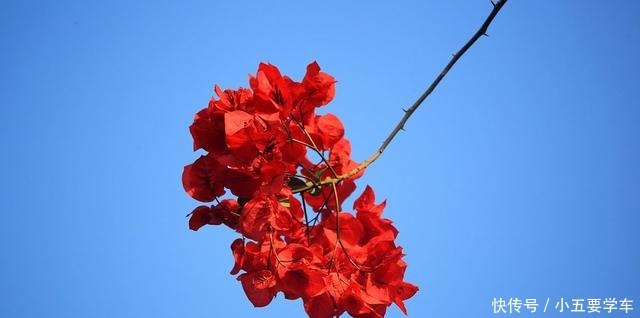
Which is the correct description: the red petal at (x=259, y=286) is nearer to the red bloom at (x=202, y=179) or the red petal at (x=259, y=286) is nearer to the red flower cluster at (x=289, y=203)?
the red flower cluster at (x=289, y=203)

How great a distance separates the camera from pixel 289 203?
150 cm

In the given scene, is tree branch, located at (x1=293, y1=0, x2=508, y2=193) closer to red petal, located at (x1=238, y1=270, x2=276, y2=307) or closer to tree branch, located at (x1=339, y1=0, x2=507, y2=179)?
tree branch, located at (x1=339, y1=0, x2=507, y2=179)

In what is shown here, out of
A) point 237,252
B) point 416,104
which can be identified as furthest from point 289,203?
point 416,104

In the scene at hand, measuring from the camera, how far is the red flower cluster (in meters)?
1.44

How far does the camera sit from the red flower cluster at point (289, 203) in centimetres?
144

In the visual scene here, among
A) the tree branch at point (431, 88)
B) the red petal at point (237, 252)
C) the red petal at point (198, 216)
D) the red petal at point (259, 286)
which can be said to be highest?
the tree branch at point (431, 88)

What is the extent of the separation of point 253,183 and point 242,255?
214 millimetres

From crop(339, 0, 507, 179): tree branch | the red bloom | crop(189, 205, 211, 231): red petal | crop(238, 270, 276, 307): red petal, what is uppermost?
crop(339, 0, 507, 179): tree branch

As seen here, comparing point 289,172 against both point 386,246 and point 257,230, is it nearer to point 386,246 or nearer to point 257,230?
point 257,230

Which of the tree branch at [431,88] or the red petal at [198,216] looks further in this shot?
the red petal at [198,216]

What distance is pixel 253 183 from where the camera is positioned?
58.0 inches

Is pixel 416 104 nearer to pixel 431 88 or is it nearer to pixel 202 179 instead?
pixel 431 88

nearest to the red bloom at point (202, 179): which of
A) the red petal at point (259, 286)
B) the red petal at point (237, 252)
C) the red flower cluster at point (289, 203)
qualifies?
the red flower cluster at point (289, 203)

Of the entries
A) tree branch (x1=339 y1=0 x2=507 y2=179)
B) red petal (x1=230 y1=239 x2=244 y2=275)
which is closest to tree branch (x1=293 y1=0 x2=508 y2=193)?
tree branch (x1=339 y1=0 x2=507 y2=179)
